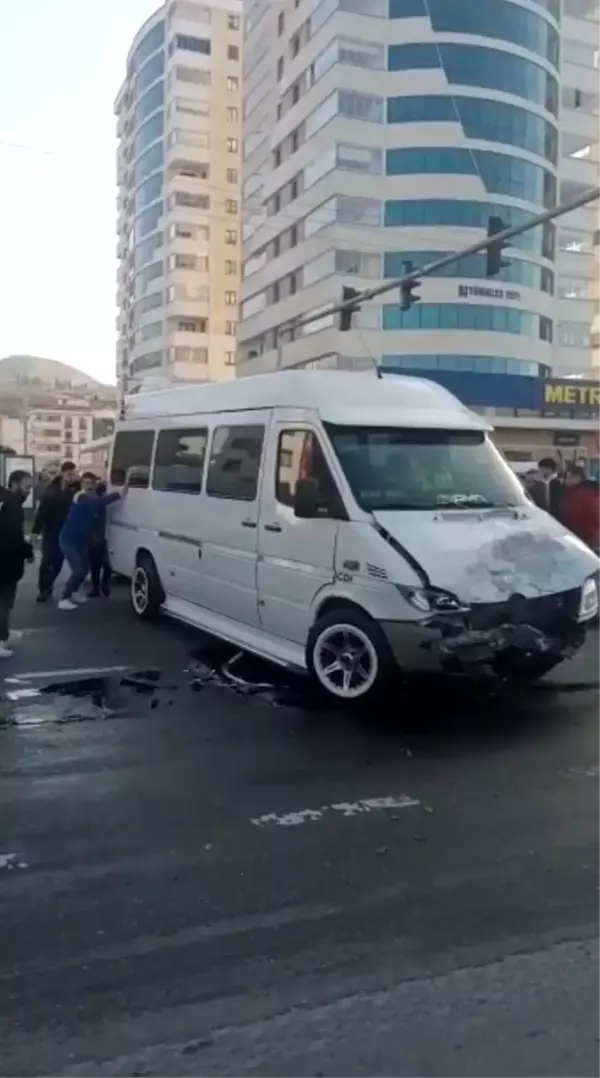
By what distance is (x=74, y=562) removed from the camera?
475 inches

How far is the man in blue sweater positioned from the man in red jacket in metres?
5.57

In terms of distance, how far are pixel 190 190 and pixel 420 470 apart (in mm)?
77352

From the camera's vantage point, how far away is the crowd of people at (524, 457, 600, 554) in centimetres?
1202

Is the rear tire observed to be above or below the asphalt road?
above

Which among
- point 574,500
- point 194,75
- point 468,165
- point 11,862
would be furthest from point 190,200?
point 11,862

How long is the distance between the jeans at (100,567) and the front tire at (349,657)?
236 inches

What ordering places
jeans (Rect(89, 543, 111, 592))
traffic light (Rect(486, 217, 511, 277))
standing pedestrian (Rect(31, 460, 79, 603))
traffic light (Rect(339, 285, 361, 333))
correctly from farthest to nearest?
traffic light (Rect(339, 285, 361, 333)), traffic light (Rect(486, 217, 511, 277)), jeans (Rect(89, 543, 111, 592)), standing pedestrian (Rect(31, 460, 79, 603))

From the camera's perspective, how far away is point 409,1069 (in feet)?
9.59

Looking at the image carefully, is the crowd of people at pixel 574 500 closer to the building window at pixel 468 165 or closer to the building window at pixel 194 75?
the building window at pixel 468 165

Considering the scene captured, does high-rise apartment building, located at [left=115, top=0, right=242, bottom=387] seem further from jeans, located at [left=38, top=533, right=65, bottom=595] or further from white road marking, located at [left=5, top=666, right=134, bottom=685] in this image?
white road marking, located at [left=5, top=666, right=134, bottom=685]

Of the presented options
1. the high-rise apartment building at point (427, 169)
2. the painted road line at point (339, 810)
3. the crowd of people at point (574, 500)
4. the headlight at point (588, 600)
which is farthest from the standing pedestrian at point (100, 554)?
the high-rise apartment building at point (427, 169)

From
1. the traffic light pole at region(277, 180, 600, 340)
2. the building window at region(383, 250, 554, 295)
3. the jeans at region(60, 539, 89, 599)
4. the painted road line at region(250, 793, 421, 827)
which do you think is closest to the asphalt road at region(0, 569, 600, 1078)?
the painted road line at region(250, 793, 421, 827)

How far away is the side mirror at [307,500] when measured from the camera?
745 centimetres

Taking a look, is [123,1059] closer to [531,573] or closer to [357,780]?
[357,780]
